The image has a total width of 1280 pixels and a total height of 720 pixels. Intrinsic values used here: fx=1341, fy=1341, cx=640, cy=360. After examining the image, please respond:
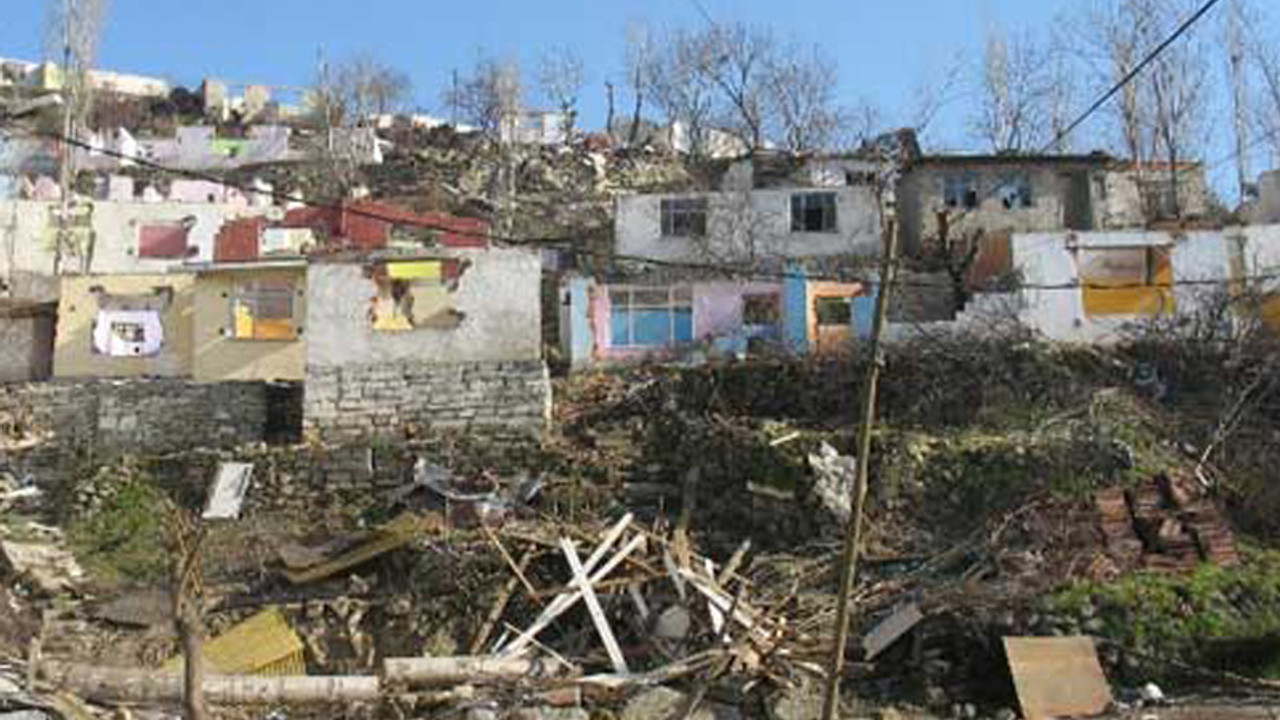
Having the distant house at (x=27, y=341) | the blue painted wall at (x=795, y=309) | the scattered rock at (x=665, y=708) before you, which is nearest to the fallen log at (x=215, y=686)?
the scattered rock at (x=665, y=708)

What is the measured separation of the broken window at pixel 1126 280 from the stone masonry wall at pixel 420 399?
11.2 m

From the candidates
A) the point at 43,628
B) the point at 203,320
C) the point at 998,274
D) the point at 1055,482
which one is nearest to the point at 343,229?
the point at 203,320

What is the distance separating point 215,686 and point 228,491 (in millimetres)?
7949

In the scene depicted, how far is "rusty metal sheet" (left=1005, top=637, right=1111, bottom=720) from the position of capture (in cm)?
1313

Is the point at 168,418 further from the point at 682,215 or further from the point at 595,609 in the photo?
the point at 682,215

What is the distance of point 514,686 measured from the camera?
44.8 ft

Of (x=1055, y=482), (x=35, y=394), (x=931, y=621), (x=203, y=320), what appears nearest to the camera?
(x=931, y=621)

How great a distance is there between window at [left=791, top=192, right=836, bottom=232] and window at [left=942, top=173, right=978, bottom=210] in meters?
2.94

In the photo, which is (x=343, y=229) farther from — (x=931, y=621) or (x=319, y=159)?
(x=931, y=621)

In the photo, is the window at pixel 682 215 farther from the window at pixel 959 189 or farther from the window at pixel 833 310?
the window at pixel 959 189

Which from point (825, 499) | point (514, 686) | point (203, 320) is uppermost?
point (203, 320)

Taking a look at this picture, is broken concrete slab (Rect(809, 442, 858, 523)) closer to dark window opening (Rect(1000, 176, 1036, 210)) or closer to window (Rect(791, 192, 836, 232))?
window (Rect(791, 192, 836, 232))

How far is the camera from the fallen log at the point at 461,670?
13688 mm

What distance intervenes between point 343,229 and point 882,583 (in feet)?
66.7
